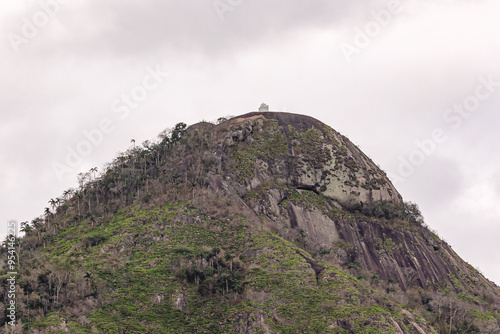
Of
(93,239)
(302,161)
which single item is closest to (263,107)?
(302,161)

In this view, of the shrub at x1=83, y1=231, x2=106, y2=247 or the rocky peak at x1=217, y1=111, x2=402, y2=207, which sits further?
the rocky peak at x1=217, y1=111, x2=402, y2=207

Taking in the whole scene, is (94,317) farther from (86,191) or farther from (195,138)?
(195,138)

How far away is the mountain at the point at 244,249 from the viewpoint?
7231cm

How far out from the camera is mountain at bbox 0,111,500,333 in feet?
237

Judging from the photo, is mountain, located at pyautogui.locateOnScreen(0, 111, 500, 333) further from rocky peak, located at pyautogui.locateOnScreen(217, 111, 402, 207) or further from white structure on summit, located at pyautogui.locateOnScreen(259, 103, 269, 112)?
white structure on summit, located at pyautogui.locateOnScreen(259, 103, 269, 112)

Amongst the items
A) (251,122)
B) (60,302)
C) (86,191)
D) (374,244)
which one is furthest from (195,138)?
(60,302)

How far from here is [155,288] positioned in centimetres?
7712

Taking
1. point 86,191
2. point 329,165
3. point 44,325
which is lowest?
point 44,325

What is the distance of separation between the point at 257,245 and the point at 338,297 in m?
17.1

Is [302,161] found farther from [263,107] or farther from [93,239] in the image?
[93,239]

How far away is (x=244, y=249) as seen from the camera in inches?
3378

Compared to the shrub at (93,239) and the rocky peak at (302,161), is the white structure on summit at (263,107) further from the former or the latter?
the shrub at (93,239)

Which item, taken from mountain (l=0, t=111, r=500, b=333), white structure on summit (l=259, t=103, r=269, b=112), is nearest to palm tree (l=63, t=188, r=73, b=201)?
mountain (l=0, t=111, r=500, b=333)

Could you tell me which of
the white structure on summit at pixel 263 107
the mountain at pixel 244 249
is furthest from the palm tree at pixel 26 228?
Answer: the white structure on summit at pixel 263 107
